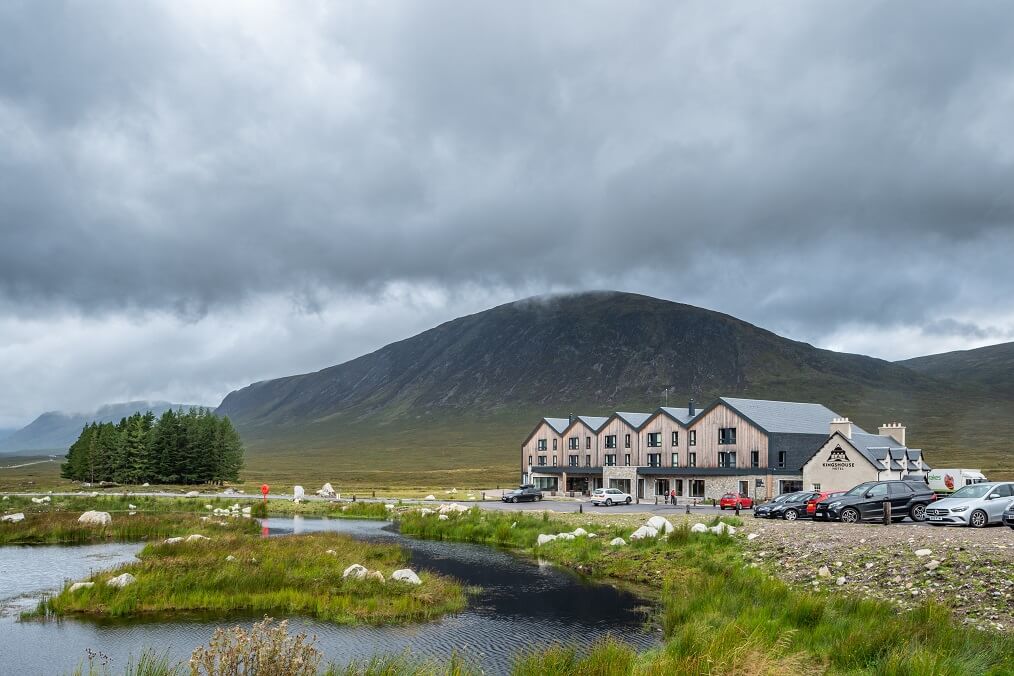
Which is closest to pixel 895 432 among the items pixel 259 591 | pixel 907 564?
pixel 907 564

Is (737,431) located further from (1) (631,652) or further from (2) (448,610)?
(1) (631,652)

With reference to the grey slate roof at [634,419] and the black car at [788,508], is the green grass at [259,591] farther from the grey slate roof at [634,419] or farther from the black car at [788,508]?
the grey slate roof at [634,419]

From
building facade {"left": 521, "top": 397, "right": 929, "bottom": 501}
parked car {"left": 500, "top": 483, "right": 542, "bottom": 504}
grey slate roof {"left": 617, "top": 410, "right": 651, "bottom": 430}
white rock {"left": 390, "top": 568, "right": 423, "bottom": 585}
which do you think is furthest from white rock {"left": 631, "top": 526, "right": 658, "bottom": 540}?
grey slate roof {"left": 617, "top": 410, "right": 651, "bottom": 430}

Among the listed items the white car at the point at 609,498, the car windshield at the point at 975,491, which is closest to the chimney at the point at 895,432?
the white car at the point at 609,498

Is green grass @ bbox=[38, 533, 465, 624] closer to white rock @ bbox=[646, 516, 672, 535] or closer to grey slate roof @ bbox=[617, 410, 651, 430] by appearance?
white rock @ bbox=[646, 516, 672, 535]

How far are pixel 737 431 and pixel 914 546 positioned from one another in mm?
54799

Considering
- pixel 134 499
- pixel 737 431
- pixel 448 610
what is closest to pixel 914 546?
pixel 448 610

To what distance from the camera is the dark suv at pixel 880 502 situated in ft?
119

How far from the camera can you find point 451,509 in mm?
57406

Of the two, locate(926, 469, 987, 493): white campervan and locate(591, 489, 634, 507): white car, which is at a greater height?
locate(926, 469, 987, 493): white campervan

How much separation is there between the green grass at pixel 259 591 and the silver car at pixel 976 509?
2123 centimetres

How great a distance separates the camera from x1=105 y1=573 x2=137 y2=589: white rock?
23.9 metres

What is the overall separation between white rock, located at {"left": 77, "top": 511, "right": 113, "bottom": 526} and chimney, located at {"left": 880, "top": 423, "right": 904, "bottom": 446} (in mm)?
67108

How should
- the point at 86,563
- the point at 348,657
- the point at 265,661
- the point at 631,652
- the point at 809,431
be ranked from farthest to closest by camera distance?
the point at 809,431, the point at 86,563, the point at 348,657, the point at 631,652, the point at 265,661
